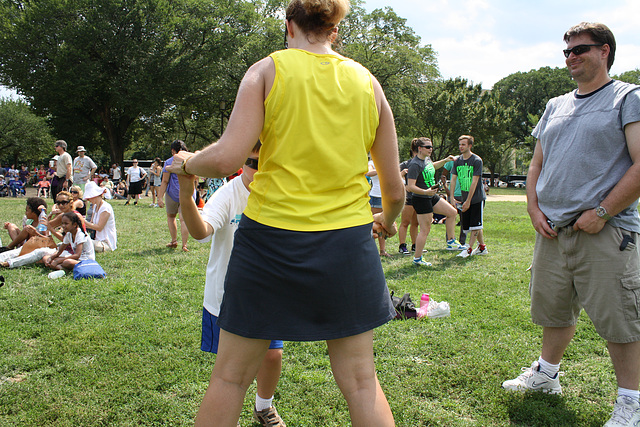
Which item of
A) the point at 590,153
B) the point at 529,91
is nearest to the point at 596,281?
the point at 590,153

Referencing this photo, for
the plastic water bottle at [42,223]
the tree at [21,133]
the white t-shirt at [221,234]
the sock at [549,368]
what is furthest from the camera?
the tree at [21,133]

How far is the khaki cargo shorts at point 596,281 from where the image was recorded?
2527mm

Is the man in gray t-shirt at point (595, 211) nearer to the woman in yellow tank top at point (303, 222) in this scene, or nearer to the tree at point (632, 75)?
the woman in yellow tank top at point (303, 222)

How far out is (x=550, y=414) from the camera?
9.20 ft

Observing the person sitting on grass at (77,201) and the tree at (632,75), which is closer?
the person sitting on grass at (77,201)

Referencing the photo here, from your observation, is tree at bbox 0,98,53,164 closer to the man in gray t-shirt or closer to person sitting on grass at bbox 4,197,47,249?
person sitting on grass at bbox 4,197,47,249

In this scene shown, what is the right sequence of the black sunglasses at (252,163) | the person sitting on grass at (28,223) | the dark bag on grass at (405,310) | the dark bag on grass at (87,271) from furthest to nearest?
the person sitting on grass at (28,223), the dark bag on grass at (87,271), the dark bag on grass at (405,310), the black sunglasses at (252,163)

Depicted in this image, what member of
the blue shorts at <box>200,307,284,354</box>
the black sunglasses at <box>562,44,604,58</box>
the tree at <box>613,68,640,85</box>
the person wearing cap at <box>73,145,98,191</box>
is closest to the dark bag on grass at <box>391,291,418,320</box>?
the blue shorts at <box>200,307,284,354</box>

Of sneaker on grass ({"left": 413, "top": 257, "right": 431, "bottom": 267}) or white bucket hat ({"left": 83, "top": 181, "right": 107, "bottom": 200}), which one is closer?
sneaker on grass ({"left": 413, "top": 257, "right": 431, "bottom": 267})

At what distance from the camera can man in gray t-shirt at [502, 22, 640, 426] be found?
2.53 metres

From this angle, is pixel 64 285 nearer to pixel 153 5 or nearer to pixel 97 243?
pixel 97 243

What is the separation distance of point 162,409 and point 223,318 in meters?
1.60

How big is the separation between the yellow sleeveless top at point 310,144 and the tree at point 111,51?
98.4ft

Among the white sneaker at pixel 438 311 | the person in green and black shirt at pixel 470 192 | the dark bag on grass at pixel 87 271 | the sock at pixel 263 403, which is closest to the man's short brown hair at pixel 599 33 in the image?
the white sneaker at pixel 438 311
